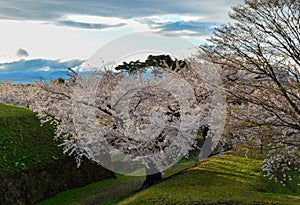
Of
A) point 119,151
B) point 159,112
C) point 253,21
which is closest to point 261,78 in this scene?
point 253,21

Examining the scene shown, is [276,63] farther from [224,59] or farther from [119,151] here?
[119,151]

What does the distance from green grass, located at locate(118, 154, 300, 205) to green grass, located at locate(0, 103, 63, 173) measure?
6.89m

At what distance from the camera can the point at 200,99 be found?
24.4 m

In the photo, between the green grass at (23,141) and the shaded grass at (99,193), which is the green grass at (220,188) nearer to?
the shaded grass at (99,193)

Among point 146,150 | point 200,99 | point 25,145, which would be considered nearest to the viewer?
point 146,150

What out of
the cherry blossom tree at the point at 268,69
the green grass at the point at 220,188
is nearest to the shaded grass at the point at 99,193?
the green grass at the point at 220,188

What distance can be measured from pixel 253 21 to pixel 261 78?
6.53 ft

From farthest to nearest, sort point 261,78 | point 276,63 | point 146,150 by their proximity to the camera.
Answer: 1. point 146,150
2. point 261,78
3. point 276,63

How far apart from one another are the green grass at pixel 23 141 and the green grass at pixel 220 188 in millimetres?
6893

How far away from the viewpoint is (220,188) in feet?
59.4

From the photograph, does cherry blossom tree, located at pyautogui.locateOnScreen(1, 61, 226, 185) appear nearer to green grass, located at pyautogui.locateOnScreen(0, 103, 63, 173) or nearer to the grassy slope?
green grass, located at pyautogui.locateOnScreen(0, 103, 63, 173)

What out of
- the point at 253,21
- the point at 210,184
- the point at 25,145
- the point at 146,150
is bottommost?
the point at 210,184

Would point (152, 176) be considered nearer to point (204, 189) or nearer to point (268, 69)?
point (204, 189)

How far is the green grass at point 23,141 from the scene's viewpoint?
21234 millimetres
